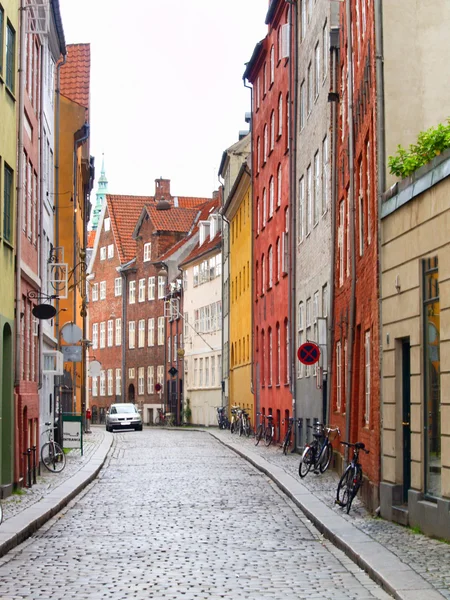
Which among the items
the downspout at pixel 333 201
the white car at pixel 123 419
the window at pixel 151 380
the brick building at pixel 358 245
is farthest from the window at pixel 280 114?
the window at pixel 151 380

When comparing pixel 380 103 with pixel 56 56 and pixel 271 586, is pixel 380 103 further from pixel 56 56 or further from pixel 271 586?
pixel 56 56

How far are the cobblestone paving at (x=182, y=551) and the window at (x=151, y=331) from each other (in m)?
63.0

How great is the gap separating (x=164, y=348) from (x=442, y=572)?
73.8 m

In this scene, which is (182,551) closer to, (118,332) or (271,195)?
(271,195)

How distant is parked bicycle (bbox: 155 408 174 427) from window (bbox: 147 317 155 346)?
5.81 metres

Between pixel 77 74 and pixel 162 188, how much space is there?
41714 millimetres

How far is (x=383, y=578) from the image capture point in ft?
35.2

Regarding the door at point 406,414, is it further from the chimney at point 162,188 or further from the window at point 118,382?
the chimney at point 162,188

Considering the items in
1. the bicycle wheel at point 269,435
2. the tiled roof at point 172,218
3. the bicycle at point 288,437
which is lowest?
the bicycle wheel at point 269,435

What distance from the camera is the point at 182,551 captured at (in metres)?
13.7

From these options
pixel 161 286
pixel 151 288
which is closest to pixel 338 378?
pixel 161 286

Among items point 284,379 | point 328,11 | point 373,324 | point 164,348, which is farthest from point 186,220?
point 373,324

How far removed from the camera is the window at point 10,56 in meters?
21.3

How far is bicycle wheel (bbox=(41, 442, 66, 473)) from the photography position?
27375 millimetres
